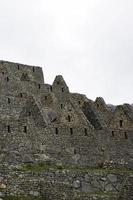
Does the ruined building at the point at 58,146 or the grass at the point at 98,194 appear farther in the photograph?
the grass at the point at 98,194

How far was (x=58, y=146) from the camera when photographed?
49.7 meters

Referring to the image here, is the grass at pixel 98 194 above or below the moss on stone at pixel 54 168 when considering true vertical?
below

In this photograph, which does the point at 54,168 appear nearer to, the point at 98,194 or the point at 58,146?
the point at 58,146

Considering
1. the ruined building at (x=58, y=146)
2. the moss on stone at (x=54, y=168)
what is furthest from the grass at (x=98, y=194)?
the moss on stone at (x=54, y=168)

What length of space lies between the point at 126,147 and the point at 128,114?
658 centimetres

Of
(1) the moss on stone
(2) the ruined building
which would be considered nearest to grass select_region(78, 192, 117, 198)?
(2) the ruined building

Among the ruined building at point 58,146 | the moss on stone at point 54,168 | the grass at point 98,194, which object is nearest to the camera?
the ruined building at point 58,146

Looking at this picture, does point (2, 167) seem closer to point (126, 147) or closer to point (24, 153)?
point (24, 153)

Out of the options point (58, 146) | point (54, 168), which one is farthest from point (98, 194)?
point (58, 146)

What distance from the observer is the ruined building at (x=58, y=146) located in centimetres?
4175

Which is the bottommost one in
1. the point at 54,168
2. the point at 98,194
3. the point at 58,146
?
the point at 98,194

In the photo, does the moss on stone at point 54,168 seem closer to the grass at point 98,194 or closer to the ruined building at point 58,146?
the ruined building at point 58,146

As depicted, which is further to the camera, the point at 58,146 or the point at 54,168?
the point at 58,146

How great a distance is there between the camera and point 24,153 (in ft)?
153
